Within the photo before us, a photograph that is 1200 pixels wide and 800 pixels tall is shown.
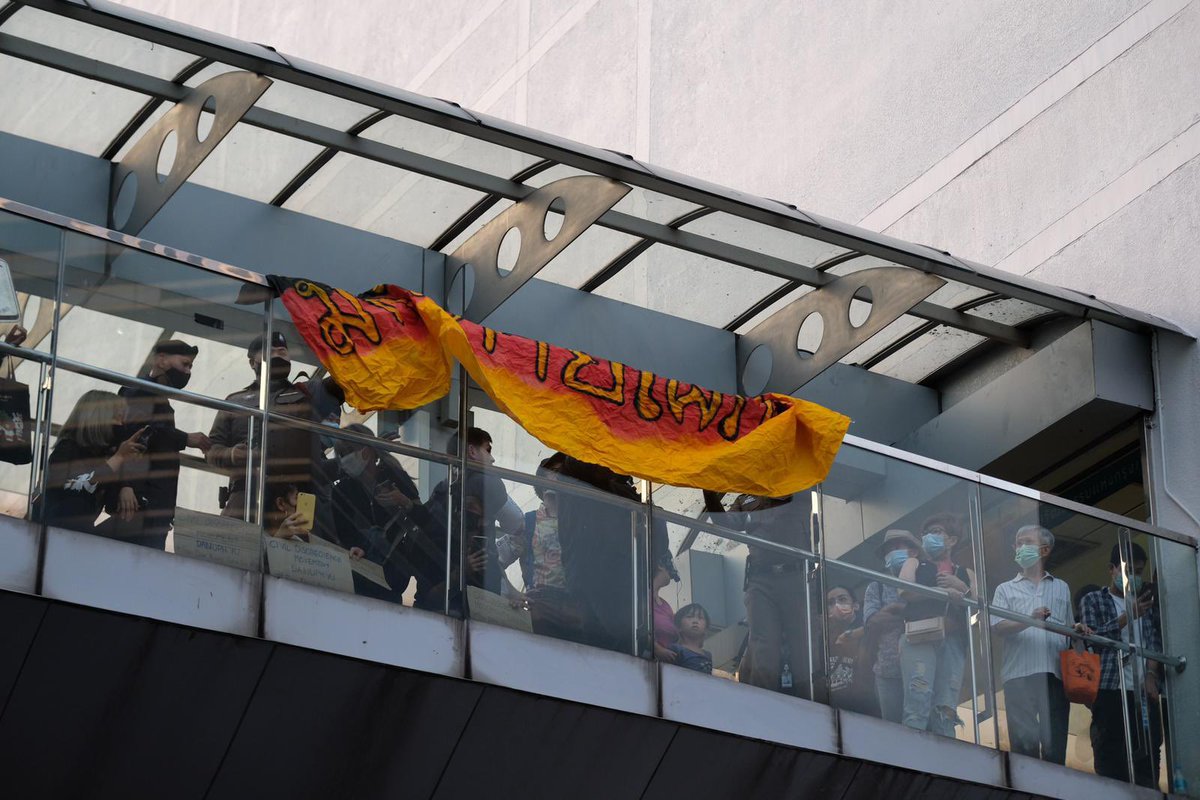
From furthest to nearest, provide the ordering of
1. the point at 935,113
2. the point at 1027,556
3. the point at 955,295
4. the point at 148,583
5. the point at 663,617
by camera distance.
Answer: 1. the point at 935,113
2. the point at 955,295
3. the point at 1027,556
4. the point at 663,617
5. the point at 148,583

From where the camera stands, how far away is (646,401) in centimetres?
1298

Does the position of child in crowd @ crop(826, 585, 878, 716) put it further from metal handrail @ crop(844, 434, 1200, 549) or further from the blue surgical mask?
the blue surgical mask

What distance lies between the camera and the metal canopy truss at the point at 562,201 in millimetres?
12883

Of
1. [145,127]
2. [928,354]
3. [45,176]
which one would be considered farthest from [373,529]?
[928,354]

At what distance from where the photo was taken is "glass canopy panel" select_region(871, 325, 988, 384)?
17.3m

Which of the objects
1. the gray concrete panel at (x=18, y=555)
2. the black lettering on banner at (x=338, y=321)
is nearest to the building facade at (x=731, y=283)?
the gray concrete panel at (x=18, y=555)

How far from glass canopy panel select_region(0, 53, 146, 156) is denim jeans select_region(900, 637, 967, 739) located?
21.6 ft

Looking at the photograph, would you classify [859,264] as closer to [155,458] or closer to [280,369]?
[280,369]

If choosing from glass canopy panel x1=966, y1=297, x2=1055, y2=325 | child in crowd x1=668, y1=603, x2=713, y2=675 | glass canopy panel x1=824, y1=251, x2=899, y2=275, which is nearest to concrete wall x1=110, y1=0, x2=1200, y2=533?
glass canopy panel x1=966, y1=297, x2=1055, y2=325

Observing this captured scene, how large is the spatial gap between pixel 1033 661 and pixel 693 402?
2.89 meters

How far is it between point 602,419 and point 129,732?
362 centimetres

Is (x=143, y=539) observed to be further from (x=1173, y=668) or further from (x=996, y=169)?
(x=996, y=169)

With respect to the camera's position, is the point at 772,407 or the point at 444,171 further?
the point at 444,171

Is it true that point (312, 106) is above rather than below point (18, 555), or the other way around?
above
